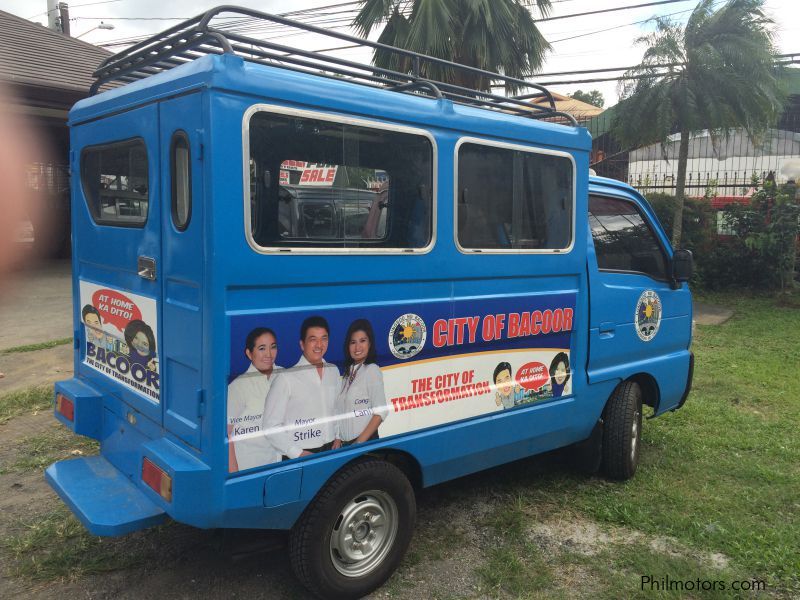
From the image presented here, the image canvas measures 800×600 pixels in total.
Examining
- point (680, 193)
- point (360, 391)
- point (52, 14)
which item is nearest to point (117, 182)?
point (360, 391)

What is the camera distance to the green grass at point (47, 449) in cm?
452

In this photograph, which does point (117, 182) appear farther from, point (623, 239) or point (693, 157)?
point (693, 157)

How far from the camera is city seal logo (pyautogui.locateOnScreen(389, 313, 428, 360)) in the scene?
3.11 metres

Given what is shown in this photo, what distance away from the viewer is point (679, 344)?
499 centimetres

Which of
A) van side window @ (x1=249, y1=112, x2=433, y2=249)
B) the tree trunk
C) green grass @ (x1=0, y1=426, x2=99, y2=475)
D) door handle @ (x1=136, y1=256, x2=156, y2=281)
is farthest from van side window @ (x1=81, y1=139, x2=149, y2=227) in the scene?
the tree trunk

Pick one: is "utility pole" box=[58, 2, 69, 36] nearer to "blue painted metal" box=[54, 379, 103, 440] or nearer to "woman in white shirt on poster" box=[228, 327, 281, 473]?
"blue painted metal" box=[54, 379, 103, 440]

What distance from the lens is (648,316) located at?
4.61m

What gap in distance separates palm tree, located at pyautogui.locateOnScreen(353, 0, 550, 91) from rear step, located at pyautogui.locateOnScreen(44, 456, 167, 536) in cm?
925

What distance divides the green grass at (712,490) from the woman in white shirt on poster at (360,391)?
1240mm

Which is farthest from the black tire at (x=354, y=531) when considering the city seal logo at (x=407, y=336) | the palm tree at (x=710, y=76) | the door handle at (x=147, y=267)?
the palm tree at (x=710, y=76)

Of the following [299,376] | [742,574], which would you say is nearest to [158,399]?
[299,376]

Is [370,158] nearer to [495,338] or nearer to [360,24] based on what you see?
[495,338]

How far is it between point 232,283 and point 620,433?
2.98m

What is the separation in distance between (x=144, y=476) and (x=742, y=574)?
9.73 feet
